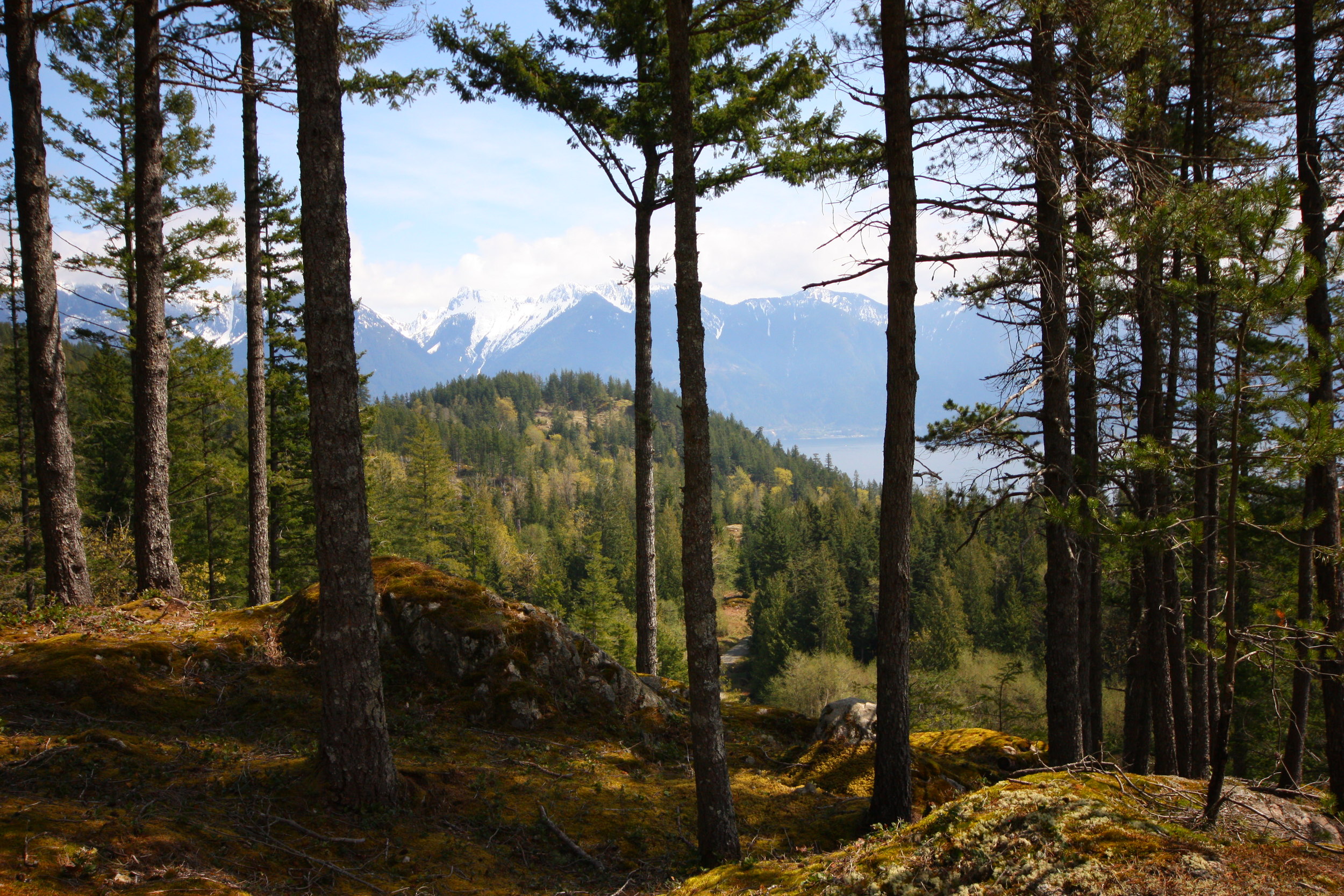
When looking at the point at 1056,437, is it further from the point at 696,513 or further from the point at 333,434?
the point at 333,434

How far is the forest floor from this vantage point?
233 cm

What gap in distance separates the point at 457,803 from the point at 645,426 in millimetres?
6014

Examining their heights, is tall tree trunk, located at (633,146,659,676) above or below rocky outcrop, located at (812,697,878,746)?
above

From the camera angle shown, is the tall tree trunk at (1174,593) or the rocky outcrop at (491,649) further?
the tall tree trunk at (1174,593)

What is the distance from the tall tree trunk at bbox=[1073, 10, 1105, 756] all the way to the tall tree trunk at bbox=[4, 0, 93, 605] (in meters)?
10.6

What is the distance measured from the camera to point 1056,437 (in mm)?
7375

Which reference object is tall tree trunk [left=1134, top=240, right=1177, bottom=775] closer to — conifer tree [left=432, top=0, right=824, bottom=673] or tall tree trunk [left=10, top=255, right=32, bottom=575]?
conifer tree [left=432, top=0, right=824, bottom=673]

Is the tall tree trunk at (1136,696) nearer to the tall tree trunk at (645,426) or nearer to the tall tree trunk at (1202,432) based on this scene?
the tall tree trunk at (1202,432)

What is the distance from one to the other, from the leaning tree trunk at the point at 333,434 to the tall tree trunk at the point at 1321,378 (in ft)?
17.5

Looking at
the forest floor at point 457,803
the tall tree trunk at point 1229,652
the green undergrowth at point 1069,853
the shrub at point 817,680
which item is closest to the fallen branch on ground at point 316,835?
the forest floor at point 457,803

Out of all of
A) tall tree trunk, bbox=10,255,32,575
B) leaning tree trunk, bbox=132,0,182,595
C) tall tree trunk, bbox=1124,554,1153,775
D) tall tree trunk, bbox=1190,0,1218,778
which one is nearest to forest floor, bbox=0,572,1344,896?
leaning tree trunk, bbox=132,0,182,595

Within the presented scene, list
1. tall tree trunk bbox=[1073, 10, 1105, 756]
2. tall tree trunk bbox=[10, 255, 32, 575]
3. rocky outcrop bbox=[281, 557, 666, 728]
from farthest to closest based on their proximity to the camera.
Answer: tall tree trunk bbox=[10, 255, 32, 575] < rocky outcrop bbox=[281, 557, 666, 728] < tall tree trunk bbox=[1073, 10, 1105, 756]

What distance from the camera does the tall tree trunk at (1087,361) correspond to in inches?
244

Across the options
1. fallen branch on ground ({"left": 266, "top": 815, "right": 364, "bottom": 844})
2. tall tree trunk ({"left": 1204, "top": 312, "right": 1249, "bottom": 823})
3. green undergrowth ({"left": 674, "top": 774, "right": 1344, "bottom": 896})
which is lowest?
fallen branch on ground ({"left": 266, "top": 815, "right": 364, "bottom": 844})
